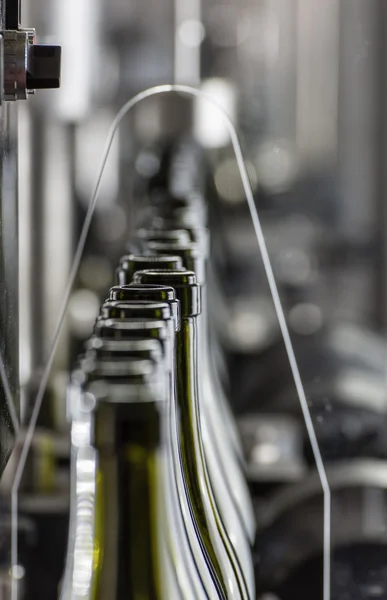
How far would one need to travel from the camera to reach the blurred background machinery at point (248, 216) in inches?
12.1

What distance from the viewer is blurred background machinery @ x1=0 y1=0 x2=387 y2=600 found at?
0.31 meters

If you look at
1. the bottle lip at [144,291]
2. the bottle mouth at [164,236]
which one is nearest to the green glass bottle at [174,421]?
the bottle lip at [144,291]

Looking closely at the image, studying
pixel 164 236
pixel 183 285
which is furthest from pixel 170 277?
pixel 164 236

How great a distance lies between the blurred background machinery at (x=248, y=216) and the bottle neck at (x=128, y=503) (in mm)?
21

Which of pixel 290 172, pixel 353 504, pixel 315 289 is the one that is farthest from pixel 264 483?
pixel 290 172

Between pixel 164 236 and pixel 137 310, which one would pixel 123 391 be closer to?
pixel 137 310

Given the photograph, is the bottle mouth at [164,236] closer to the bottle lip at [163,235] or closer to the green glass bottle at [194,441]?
the bottle lip at [163,235]

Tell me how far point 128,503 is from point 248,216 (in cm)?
24

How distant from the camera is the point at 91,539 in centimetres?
19

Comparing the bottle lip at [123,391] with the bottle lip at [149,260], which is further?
the bottle lip at [149,260]

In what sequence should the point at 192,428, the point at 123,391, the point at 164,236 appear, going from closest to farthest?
1. the point at 123,391
2. the point at 192,428
3. the point at 164,236

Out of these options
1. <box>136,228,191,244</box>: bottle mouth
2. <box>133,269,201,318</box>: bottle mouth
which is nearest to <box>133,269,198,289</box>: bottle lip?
<box>133,269,201,318</box>: bottle mouth

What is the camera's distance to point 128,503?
0.61 feet

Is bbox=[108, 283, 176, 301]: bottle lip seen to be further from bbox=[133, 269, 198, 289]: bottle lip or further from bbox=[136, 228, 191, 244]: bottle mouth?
bbox=[136, 228, 191, 244]: bottle mouth
